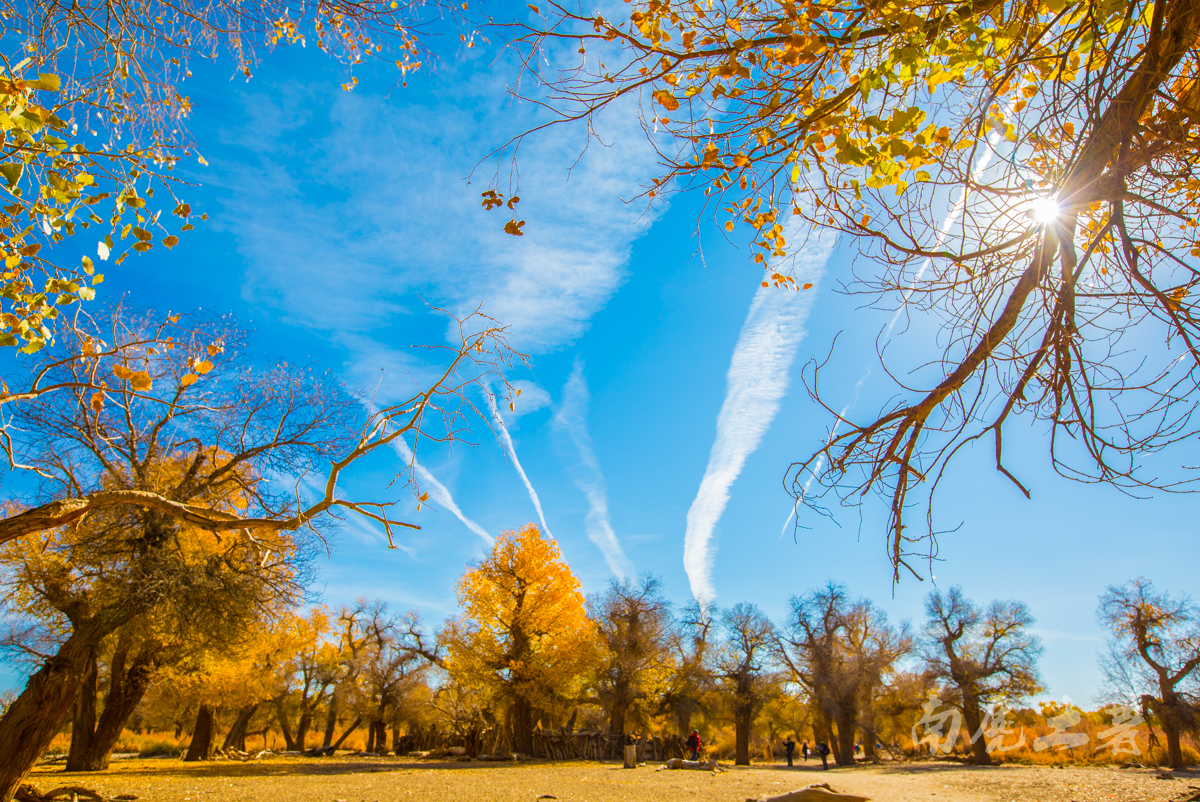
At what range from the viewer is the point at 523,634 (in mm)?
24156

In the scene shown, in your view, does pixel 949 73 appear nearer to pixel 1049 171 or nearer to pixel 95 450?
pixel 1049 171

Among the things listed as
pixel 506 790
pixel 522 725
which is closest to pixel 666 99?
pixel 506 790

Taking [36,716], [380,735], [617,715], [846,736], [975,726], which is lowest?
[380,735]

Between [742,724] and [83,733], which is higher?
[83,733]

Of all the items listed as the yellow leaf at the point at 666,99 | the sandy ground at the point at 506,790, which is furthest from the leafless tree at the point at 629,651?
the yellow leaf at the point at 666,99

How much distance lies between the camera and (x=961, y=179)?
3055mm

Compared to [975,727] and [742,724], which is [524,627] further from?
[975,727]

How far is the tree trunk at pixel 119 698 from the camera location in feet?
47.6

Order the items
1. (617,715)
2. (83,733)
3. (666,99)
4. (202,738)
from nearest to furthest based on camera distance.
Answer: (666,99)
(83,733)
(202,738)
(617,715)

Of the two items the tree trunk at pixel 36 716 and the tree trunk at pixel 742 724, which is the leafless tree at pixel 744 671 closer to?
the tree trunk at pixel 742 724

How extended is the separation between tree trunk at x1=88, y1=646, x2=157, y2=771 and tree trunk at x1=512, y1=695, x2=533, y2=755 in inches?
515

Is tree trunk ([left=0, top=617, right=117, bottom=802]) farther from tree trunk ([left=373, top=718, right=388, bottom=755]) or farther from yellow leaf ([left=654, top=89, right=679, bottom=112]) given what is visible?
tree trunk ([left=373, top=718, right=388, bottom=755])

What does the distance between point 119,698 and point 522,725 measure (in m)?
14.2

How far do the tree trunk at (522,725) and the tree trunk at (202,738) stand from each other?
41.0ft
